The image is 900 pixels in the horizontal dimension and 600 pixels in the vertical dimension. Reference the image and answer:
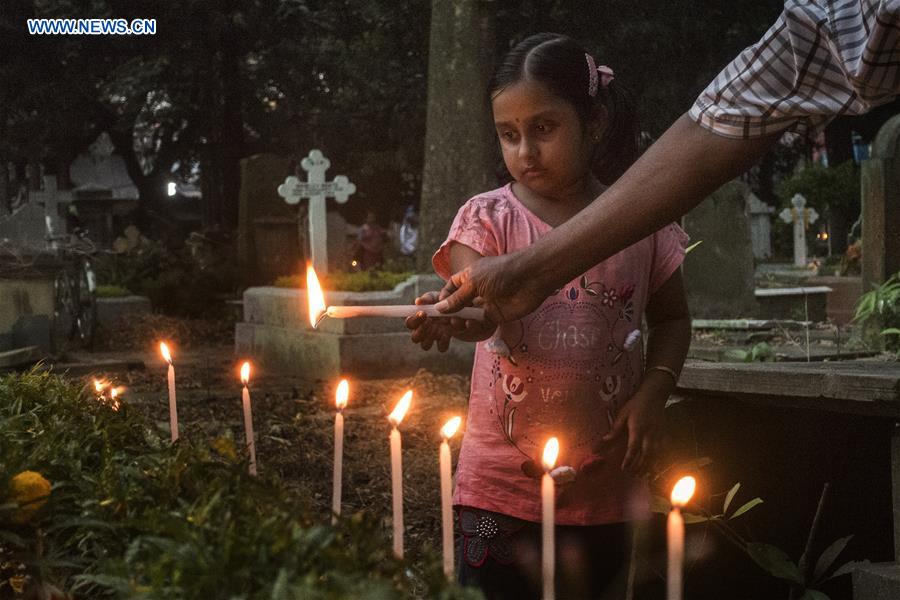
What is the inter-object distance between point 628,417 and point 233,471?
4.11 feet

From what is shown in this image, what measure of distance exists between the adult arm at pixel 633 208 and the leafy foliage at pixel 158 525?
61cm

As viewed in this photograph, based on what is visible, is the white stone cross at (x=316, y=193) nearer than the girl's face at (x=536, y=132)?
No

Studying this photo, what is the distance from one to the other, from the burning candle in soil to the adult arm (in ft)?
0.31

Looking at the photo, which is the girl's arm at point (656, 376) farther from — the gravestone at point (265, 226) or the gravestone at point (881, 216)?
the gravestone at point (265, 226)

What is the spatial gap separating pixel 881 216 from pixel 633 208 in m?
6.94

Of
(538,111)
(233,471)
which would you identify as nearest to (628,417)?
(538,111)

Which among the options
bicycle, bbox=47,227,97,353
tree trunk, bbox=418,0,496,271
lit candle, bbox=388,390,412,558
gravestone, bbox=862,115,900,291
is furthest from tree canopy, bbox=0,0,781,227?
lit candle, bbox=388,390,412,558

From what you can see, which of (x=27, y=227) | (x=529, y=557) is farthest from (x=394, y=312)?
(x=27, y=227)

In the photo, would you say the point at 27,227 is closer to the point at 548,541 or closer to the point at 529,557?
the point at 529,557

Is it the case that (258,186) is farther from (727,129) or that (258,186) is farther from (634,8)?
(727,129)

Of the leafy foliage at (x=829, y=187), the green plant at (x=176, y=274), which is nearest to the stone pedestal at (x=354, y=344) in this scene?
the green plant at (x=176, y=274)

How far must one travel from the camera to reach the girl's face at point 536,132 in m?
2.64

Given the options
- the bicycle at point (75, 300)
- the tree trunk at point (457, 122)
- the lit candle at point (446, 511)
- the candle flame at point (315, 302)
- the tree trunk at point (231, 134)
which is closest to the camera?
the lit candle at point (446, 511)

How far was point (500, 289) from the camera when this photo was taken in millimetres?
2137
